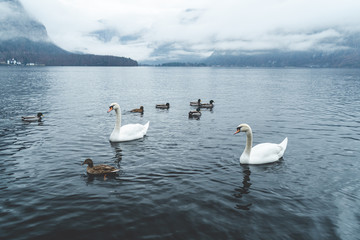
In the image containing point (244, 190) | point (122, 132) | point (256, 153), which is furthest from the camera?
point (122, 132)

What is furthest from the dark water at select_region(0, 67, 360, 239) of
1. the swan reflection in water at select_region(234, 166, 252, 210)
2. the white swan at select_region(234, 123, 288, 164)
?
the white swan at select_region(234, 123, 288, 164)

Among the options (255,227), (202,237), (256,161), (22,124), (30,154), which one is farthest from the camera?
(22,124)

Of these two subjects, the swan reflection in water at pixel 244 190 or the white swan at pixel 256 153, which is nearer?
the swan reflection in water at pixel 244 190

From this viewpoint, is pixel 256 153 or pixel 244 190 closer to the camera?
pixel 244 190

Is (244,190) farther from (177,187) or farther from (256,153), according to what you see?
(256,153)

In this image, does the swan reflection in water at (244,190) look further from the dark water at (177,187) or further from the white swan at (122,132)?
the white swan at (122,132)

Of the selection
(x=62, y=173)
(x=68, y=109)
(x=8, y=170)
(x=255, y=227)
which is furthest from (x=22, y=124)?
(x=255, y=227)

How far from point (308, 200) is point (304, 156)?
19.8 ft

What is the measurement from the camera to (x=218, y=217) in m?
9.73

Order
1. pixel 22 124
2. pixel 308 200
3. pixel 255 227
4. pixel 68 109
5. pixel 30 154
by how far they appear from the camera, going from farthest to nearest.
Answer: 1. pixel 68 109
2. pixel 22 124
3. pixel 30 154
4. pixel 308 200
5. pixel 255 227

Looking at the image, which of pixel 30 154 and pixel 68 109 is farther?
pixel 68 109

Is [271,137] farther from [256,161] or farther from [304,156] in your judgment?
[256,161]

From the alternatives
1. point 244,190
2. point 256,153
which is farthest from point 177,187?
point 256,153

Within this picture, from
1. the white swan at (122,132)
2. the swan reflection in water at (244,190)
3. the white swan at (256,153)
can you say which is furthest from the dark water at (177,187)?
the white swan at (122,132)
